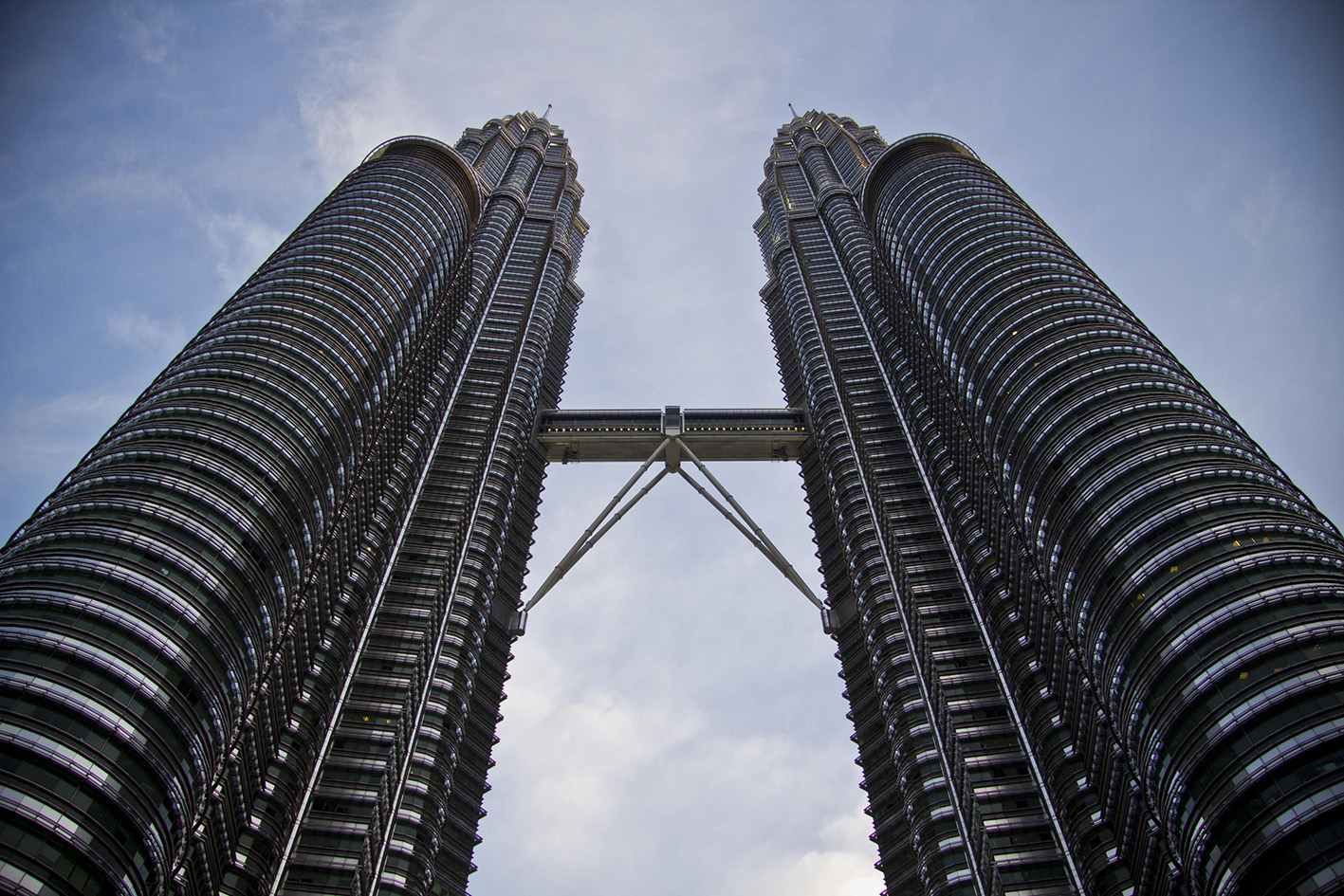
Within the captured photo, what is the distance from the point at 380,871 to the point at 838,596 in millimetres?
53672

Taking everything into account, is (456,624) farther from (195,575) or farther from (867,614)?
(867,614)

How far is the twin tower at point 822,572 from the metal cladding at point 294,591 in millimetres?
239

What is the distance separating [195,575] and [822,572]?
66770mm

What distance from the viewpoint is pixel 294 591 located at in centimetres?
6056

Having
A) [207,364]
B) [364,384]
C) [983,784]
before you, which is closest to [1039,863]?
[983,784]

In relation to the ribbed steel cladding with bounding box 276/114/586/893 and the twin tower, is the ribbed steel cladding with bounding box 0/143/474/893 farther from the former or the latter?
the ribbed steel cladding with bounding box 276/114/586/893

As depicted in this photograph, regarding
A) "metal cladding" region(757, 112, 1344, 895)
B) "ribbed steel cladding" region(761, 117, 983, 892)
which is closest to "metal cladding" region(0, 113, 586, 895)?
"ribbed steel cladding" region(761, 117, 983, 892)

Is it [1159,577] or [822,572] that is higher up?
[822,572]

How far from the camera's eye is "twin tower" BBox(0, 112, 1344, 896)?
44531 mm

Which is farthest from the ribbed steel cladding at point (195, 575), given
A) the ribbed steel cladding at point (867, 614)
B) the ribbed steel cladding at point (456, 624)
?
the ribbed steel cladding at point (867, 614)

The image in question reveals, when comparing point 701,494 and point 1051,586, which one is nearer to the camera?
point 1051,586

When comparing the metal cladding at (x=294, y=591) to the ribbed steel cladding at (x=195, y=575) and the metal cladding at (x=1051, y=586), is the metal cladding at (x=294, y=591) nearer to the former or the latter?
the ribbed steel cladding at (x=195, y=575)

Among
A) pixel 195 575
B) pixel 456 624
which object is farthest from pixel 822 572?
pixel 195 575

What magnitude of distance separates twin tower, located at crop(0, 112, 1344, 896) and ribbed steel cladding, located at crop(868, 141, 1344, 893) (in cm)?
21
